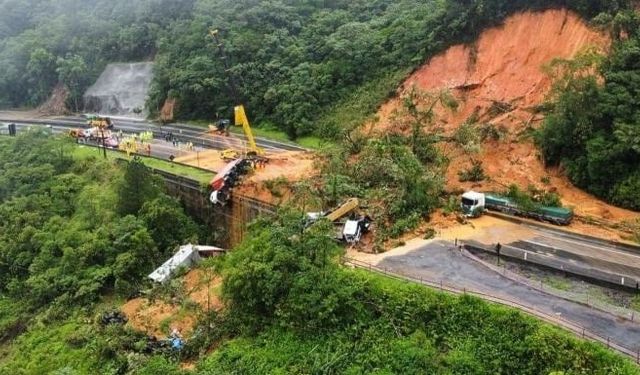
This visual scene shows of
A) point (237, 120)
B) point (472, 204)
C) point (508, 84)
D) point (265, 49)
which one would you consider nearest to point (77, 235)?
point (237, 120)

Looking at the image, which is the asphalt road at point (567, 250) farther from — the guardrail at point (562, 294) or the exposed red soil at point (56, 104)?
the exposed red soil at point (56, 104)

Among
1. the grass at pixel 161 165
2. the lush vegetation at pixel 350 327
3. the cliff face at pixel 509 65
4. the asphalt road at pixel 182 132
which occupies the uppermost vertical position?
the cliff face at pixel 509 65

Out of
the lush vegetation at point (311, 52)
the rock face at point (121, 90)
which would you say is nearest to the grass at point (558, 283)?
the lush vegetation at point (311, 52)

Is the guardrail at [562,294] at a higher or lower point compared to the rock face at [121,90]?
lower

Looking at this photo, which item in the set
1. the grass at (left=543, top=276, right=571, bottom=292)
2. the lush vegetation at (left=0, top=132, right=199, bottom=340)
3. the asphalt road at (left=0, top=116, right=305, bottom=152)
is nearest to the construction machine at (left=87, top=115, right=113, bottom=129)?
the asphalt road at (left=0, top=116, right=305, bottom=152)

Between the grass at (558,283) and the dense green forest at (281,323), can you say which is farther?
the grass at (558,283)

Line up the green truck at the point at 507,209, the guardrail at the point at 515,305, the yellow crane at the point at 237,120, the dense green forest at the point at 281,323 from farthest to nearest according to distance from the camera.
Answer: the yellow crane at the point at 237,120 < the green truck at the point at 507,209 < the dense green forest at the point at 281,323 < the guardrail at the point at 515,305
